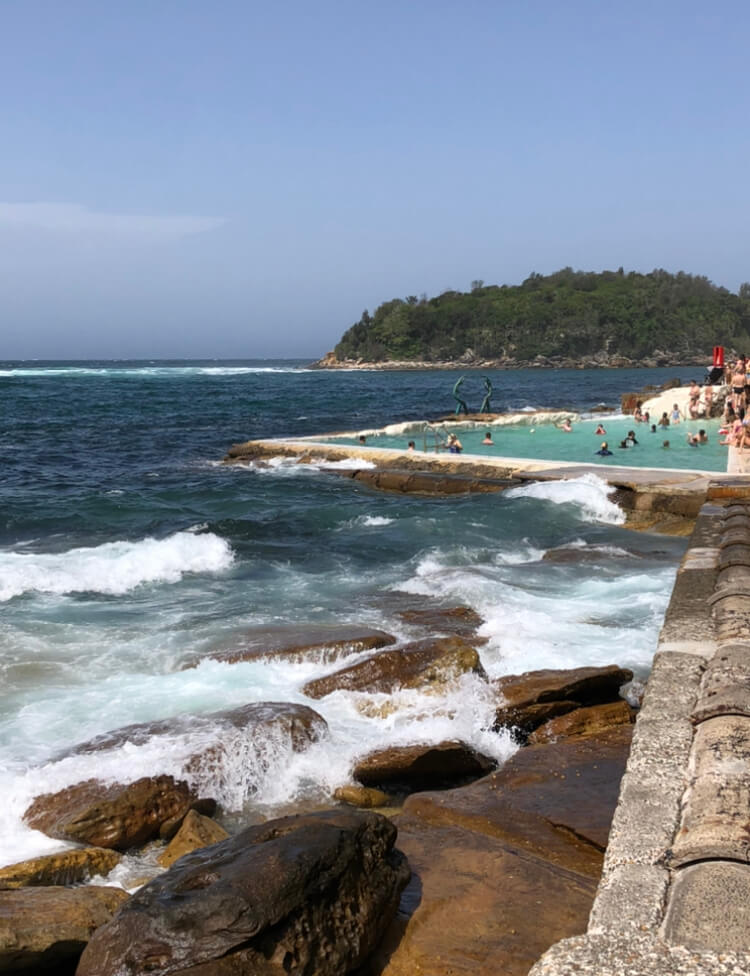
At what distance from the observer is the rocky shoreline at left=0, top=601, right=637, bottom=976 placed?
337cm

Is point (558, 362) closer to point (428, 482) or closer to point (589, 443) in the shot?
point (589, 443)

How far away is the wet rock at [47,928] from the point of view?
3.69 metres

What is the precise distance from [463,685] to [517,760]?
137 cm

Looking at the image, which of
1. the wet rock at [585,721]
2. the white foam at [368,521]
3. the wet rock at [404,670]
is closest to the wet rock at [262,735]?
the wet rock at [404,670]

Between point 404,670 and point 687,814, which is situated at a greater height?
point 687,814

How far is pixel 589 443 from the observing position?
83.7 feet

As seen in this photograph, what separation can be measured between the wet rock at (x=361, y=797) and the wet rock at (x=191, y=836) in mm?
843

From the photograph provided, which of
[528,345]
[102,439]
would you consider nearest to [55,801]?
[102,439]

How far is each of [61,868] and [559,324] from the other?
11882cm

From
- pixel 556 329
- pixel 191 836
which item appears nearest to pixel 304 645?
pixel 191 836

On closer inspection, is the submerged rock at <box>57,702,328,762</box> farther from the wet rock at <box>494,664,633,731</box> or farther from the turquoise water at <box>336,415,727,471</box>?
the turquoise water at <box>336,415,727,471</box>

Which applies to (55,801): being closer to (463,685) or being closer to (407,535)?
(463,685)

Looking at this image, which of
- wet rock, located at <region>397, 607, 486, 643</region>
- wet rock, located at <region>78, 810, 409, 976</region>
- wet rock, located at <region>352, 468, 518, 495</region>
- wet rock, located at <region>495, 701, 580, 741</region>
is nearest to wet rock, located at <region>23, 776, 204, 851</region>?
wet rock, located at <region>78, 810, 409, 976</region>

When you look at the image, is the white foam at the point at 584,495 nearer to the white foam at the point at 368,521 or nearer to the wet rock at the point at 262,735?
the white foam at the point at 368,521
